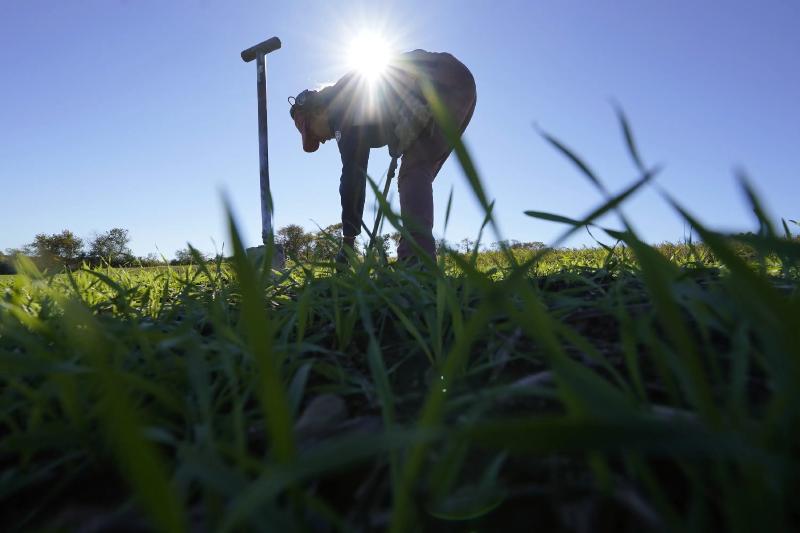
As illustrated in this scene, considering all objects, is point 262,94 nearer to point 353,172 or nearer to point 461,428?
point 353,172

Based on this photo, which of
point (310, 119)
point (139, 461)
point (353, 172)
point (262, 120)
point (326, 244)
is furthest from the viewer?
point (262, 120)

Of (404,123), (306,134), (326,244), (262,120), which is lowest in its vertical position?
(326,244)

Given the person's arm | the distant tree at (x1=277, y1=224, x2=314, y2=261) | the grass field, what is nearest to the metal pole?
the distant tree at (x1=277, y1=224, x2=314, y2=261)

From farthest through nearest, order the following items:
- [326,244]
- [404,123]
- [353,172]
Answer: [353,172], [404,123], [326,244]

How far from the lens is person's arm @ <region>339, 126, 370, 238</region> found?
323cm

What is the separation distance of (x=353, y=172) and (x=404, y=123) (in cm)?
49

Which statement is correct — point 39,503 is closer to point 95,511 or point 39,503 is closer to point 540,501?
point 95,511

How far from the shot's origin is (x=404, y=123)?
10.3 feet

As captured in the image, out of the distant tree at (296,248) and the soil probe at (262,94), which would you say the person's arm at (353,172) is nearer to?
the distant tree at (296,248)

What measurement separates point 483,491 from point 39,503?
458 mm

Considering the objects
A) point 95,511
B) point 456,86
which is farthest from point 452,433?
point 456,86

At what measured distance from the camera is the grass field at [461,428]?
0.28m

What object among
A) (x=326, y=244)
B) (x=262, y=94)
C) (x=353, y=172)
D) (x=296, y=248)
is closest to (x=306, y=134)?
(x=353, y=172)

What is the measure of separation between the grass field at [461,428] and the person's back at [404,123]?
2.43m
